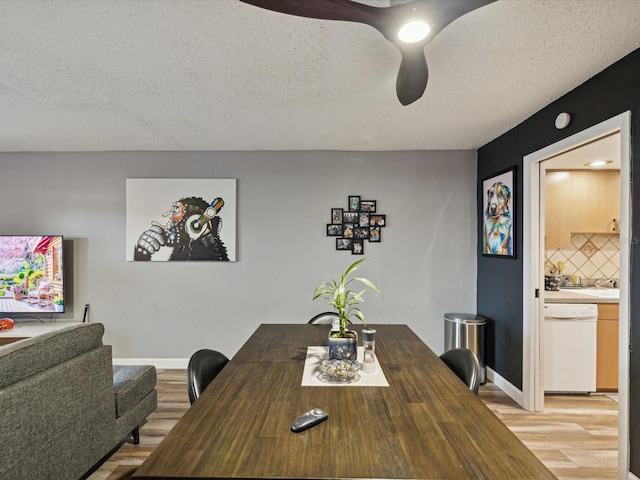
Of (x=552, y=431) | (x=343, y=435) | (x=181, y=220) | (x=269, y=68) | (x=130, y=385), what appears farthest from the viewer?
(x=181, y=220)

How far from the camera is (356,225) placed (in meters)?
4.07

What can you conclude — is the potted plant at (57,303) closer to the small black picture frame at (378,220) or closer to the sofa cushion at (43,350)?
the sofa cushion at (43,350)

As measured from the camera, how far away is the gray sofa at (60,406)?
5.40ft

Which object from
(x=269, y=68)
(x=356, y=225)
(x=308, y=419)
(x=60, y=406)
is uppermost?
(x=269, y=68)

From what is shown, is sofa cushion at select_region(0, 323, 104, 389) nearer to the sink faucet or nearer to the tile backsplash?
the tile backsplash

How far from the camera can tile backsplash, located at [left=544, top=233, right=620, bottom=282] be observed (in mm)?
4090

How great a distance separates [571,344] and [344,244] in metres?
2.31

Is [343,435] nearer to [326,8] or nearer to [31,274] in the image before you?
[326,8]

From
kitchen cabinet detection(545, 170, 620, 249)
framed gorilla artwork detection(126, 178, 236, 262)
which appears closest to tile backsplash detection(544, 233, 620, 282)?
kitchen cabinet detection(545, 170, 620, 249)

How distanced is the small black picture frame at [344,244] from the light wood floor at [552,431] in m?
1.92

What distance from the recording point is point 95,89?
247 cm

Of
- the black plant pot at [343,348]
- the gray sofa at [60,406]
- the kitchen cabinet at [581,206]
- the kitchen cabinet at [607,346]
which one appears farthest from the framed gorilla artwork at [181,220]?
the kitchen cabinet at [607,346]

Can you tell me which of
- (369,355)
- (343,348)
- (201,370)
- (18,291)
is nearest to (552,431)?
(369,355)

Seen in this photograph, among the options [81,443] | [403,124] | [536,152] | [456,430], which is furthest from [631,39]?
[81,443]
